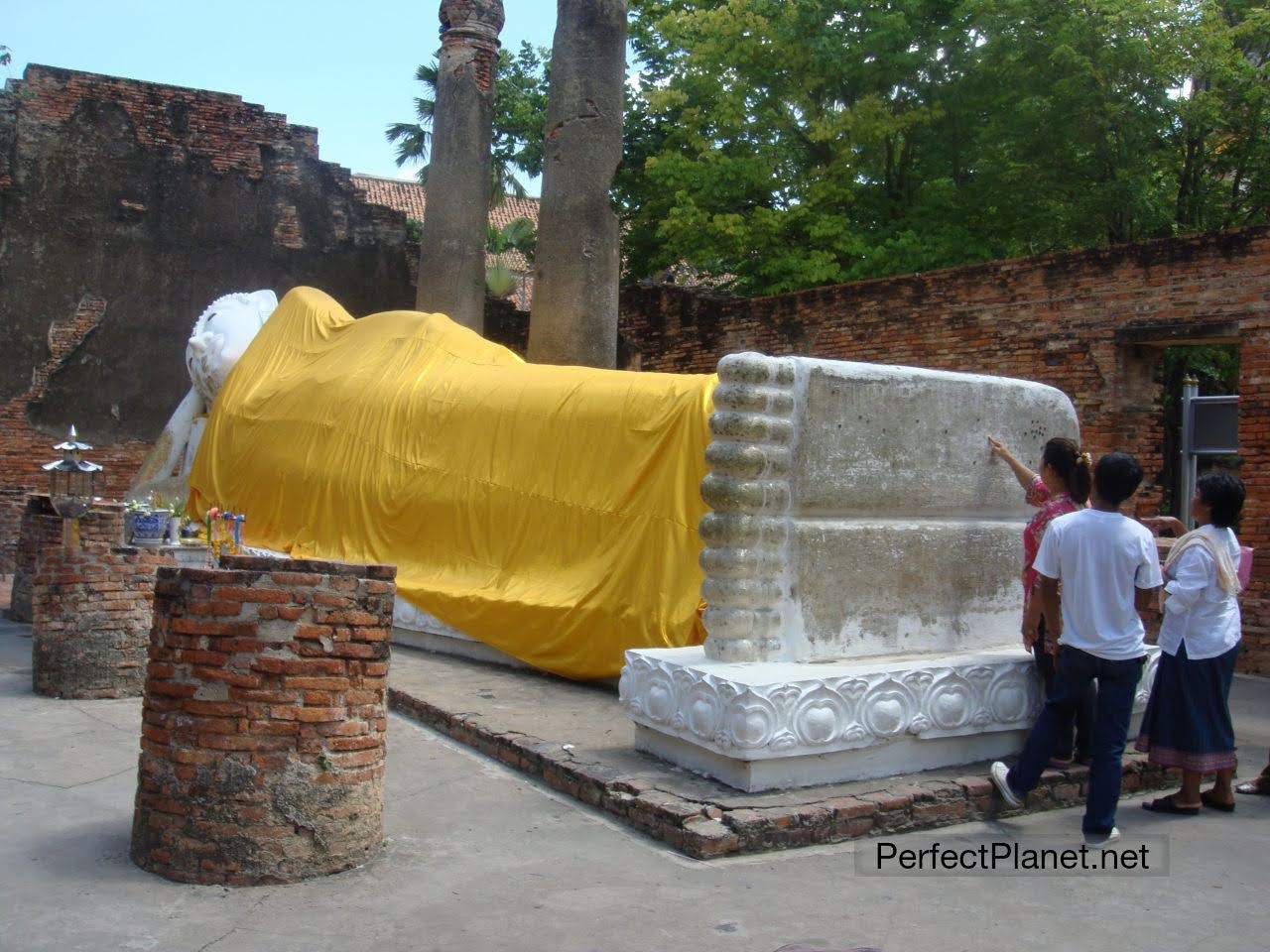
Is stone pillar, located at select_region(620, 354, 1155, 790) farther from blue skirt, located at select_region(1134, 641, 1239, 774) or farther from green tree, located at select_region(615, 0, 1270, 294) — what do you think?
green tree, located at select_region(615, 0, 1270, 294)

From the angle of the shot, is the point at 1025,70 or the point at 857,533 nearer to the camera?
the point at 857,533

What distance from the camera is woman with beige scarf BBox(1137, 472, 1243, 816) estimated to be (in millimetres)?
→ 4555

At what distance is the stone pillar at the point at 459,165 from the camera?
13.4 m

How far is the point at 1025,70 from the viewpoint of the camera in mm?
12914

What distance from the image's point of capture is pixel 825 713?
4355 millimetres

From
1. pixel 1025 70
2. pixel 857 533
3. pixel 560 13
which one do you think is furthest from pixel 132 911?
pixel 1025 70

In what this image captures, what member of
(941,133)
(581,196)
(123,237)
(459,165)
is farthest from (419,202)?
(581,196)

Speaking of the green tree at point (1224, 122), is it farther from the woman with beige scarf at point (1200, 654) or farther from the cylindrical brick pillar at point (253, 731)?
the cylindrical brick pillar at point (253, 731)

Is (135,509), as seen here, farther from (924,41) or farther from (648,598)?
(924,41)

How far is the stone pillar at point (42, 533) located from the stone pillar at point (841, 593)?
134 inches

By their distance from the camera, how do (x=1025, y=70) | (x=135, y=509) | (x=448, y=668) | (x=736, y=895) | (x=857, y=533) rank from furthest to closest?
(x=1025, y=70) < (x=135, y=509) < (x=448, y=668) < (x=857, y=533) < (x=736, y=895)

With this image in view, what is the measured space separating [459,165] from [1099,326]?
743cm

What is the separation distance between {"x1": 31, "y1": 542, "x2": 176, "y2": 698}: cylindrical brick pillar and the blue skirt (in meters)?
4.74

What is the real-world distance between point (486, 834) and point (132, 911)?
1.19 metres
